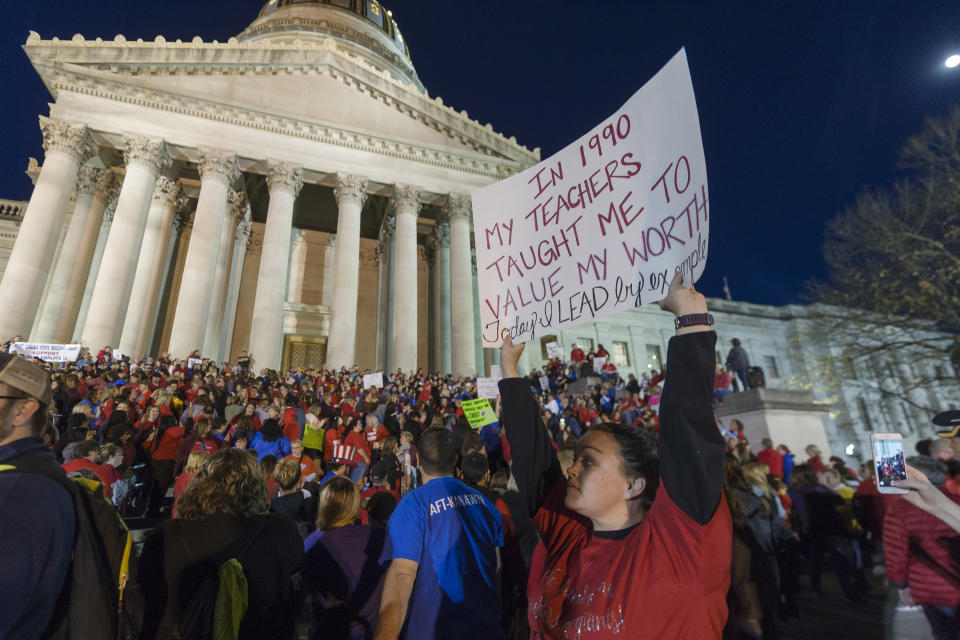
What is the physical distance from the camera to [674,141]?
2.80 meters

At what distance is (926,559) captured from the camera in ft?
11.6

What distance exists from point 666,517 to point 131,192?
26.1 metres

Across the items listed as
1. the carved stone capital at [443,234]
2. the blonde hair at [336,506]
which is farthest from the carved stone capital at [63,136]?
the blonde hair at [336,506]

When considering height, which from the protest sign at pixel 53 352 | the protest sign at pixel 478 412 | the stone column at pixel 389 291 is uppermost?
the stone column at pixel 389 291

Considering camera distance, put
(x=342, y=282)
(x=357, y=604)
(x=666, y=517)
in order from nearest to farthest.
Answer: (x=666, y=517), (x=357, y=604), (x=342, y=282)

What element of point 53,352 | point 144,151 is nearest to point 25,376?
point 53,352

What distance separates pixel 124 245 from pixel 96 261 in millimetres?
5421

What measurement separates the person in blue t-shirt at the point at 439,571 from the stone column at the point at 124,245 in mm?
21780

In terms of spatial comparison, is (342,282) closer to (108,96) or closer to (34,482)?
(108,96)

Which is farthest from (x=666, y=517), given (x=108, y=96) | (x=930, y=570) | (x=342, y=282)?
(x=108, y=96)

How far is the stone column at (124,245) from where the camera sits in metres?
19.4

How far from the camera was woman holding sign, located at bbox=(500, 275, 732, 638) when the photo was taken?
4.71ft

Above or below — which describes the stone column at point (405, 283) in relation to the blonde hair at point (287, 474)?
above

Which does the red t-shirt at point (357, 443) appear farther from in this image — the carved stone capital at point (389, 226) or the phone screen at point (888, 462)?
the carved stone capital at point (389, 226)
